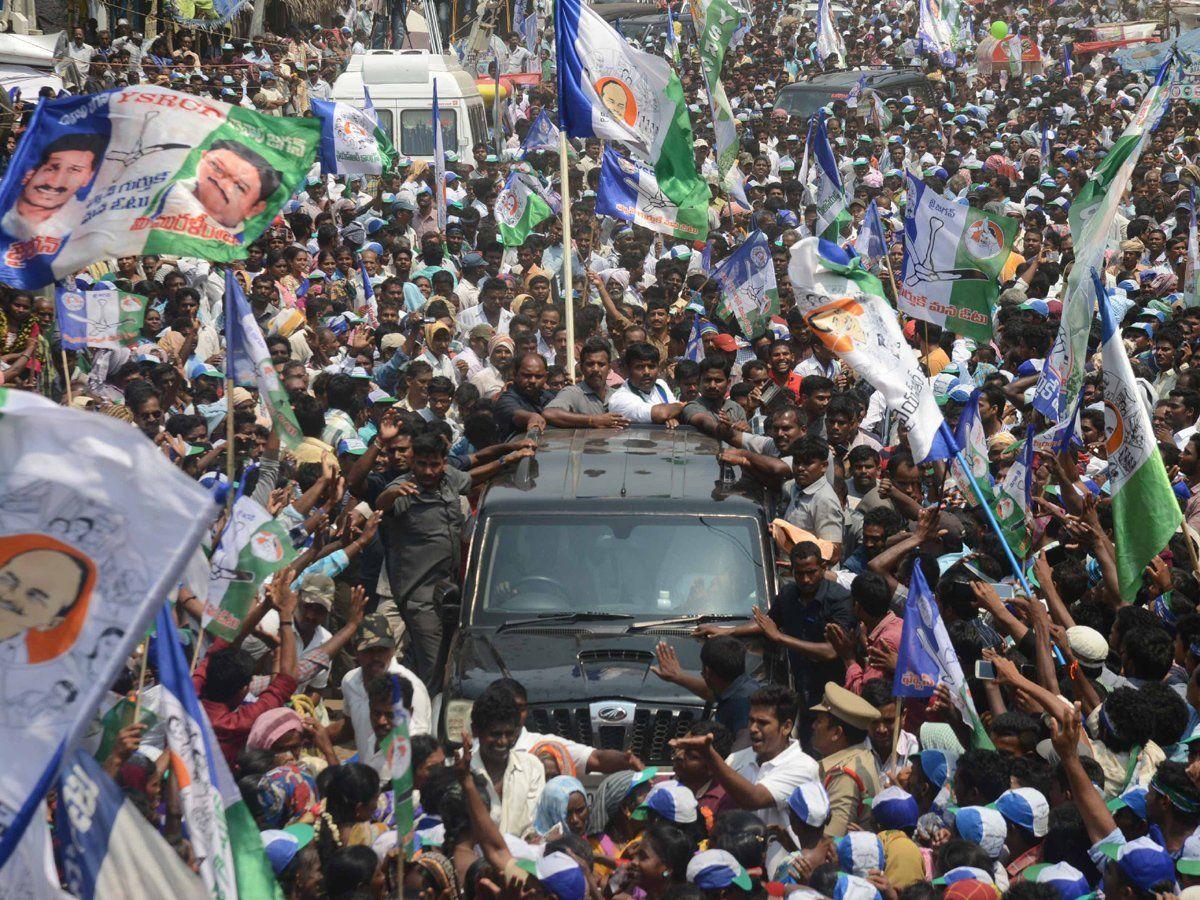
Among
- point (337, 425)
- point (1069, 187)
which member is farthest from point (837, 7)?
point (337, 425)

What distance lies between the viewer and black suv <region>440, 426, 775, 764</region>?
701 centimetres

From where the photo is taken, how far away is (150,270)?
14289 millimetres

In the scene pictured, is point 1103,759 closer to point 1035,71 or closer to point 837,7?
point 1035,71

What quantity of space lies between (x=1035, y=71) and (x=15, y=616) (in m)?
32.3

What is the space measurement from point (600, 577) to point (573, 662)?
48cm

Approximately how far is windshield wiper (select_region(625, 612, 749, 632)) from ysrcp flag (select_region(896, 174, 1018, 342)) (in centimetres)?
405

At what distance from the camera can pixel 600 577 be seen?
7.37m

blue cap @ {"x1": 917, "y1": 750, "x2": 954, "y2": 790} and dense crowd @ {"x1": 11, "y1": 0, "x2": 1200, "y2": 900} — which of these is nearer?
dense crowd @ {"x1": 11, "y1": 0, "x2": 1200, "y2": 900}

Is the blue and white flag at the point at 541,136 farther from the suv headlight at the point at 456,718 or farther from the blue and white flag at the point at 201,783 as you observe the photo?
the blue and white flag at the point at 201,783

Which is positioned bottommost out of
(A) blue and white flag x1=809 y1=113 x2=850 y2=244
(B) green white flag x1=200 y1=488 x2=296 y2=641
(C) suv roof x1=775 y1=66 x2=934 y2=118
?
(C) suv roof x1=775 y1=66 x2=934 y2=118

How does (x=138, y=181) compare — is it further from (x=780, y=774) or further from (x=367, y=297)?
(x=367, y=297)

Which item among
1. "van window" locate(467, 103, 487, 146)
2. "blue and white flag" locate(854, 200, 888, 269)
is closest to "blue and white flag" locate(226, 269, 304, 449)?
"blue and white flag" locate(854, 200, 888, 269)

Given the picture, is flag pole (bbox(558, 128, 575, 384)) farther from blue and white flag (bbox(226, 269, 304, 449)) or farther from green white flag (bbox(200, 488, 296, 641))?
green white flag (bbox(200, 488, 296, 641))

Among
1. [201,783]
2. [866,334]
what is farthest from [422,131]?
[201,783]
